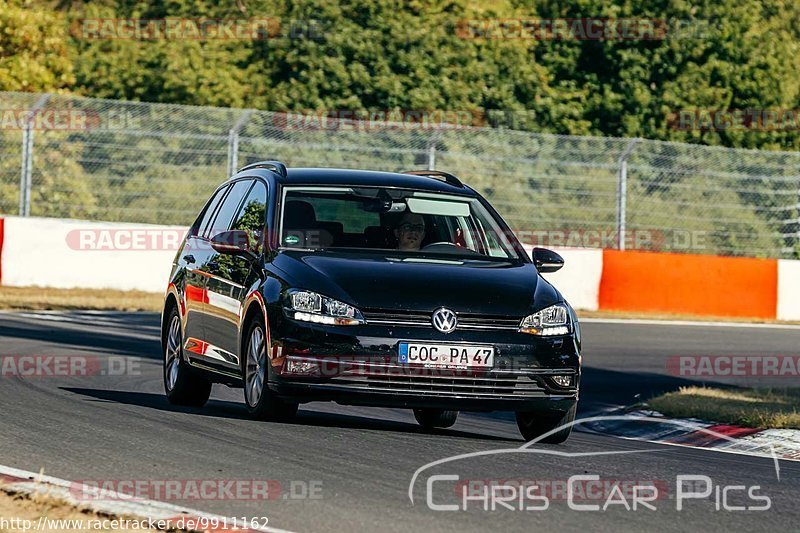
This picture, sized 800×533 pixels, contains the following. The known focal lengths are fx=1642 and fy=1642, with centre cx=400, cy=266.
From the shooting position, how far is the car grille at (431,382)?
9.48 metres

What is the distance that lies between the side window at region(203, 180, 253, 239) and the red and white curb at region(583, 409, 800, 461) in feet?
10.2

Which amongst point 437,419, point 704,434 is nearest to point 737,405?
point 704,434

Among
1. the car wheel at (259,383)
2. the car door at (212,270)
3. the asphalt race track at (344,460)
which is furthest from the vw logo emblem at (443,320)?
the car door at (212,270)

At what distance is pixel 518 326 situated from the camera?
383 inches

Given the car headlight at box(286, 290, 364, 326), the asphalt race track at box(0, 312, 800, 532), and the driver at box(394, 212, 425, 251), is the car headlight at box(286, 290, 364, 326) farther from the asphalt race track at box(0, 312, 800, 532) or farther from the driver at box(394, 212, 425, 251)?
the driver at box(394, 212, 425, 251)

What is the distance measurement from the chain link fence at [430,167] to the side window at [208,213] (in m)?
13.2

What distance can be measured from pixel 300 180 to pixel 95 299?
1321cm

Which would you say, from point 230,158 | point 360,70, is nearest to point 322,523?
point 230,158

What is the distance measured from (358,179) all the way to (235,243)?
107 centimetres

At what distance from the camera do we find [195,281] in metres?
11.6

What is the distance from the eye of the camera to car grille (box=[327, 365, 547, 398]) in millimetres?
9484

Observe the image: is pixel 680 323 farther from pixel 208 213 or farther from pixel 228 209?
pixel 228 209

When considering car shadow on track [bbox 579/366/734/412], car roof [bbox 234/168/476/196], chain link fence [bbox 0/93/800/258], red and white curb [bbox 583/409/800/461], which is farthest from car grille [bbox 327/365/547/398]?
chain link fence [bbox 0/93/800/258]

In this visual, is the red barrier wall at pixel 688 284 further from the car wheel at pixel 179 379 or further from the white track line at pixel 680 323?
the car wheel at pixel 179 379
